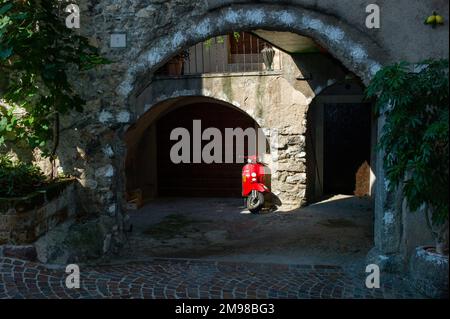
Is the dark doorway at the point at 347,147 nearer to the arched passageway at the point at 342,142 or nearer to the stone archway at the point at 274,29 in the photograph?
the arched passageway at the point at 342,142

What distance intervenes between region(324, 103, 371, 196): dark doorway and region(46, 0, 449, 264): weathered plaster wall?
20.3 ft

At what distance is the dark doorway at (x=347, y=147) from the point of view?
1171 centimetres

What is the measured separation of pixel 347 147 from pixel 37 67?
7871 millimetres

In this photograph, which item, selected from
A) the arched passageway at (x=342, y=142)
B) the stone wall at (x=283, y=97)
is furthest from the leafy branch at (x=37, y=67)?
the arched passageway at (x=342, y=142)

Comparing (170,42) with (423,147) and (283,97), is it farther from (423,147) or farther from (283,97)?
(283,97)

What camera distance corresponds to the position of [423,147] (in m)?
4.36

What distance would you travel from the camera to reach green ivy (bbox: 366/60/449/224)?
14.3 feet

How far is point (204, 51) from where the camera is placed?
12.3 m

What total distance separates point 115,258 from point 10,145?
2097 mm

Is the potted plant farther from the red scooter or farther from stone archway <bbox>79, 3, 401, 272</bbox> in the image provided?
the red scooter

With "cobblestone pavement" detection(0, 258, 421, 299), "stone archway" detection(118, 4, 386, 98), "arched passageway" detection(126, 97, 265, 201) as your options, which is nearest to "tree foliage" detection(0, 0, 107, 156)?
"stone archway" detection(118, 4, 386, 98)

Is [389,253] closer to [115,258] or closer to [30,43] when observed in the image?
[115,258]

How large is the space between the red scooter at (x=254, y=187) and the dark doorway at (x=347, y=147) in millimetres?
2366

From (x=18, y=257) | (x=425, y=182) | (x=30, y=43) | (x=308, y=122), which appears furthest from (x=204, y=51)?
(x=425, y=182)
